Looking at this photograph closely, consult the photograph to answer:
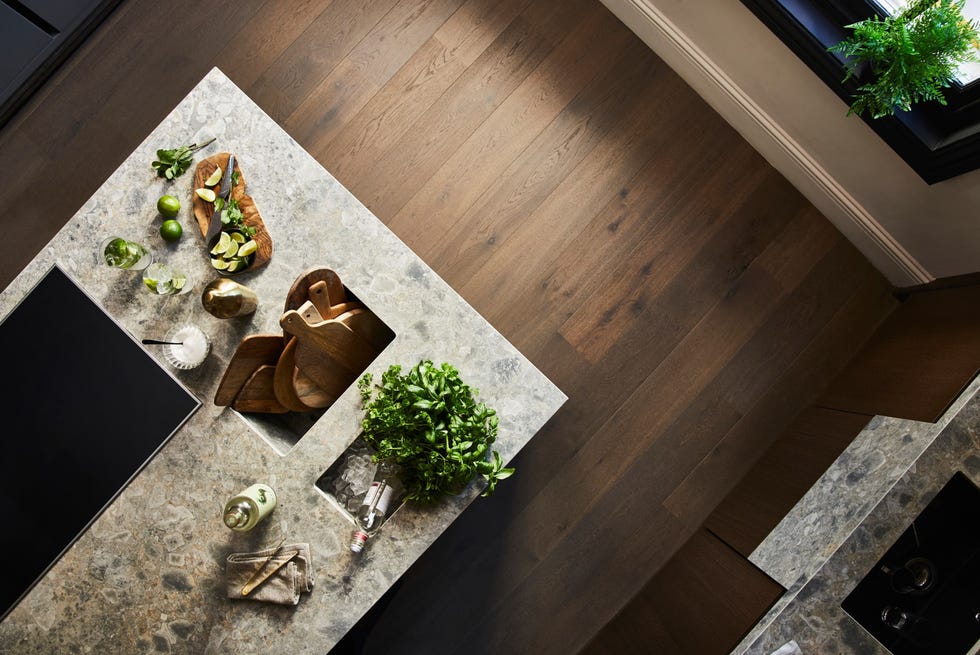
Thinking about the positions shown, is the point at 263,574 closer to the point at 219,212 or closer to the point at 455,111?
the point at 219,212

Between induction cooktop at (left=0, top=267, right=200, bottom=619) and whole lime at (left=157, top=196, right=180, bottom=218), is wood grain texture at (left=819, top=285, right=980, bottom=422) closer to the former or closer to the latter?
induction cooktop at (left=0, top=267, right=200, bottom=619)

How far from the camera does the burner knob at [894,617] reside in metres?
1.71

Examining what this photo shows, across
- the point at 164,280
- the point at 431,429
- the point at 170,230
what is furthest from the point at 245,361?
the point at 431,429

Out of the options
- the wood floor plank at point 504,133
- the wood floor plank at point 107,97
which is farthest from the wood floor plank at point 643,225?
the wood floor plank at point 107,97

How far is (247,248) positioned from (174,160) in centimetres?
35

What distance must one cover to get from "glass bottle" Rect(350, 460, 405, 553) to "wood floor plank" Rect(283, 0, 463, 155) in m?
1.50

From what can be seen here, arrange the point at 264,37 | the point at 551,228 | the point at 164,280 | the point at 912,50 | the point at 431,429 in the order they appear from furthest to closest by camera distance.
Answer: the point at 264,37 < the point at 551,228 < the point at 164,280 < the point at 912,50 < the point at 431,429

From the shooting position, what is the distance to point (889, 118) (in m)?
2.04

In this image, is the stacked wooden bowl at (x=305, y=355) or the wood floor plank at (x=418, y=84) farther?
the wood floor plank at (x=418, y=84)

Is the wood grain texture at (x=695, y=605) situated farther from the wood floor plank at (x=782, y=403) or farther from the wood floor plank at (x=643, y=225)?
the wood floor plank at (x=643, y=225)

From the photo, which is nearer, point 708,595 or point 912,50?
point 912,50

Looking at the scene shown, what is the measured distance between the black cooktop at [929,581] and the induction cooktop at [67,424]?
6.12 ft

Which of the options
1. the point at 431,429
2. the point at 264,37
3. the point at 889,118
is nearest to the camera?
the point at 431,429

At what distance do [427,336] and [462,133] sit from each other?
1.19 metres
